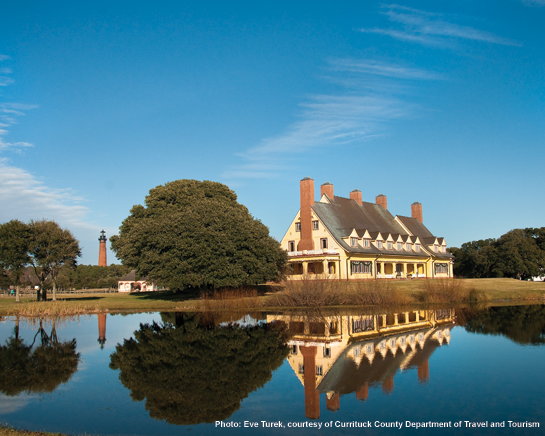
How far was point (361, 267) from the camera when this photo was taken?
165ft

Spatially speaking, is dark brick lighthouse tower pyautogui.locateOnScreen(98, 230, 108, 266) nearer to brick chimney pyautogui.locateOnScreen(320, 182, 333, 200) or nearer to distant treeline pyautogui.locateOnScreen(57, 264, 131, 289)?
distant treeline pyautogui.locateOnScreen(57, 264, 131, 289)

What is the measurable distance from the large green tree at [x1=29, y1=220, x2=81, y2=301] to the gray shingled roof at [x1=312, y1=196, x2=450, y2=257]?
26.2m

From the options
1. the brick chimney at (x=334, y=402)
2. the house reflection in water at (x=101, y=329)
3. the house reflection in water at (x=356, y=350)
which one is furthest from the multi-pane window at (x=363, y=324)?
the house reflection in water at (x=101, y=329)

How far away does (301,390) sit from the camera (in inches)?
451

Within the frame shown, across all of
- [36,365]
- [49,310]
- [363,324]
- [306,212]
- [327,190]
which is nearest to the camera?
[36,365]

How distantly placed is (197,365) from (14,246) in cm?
2826

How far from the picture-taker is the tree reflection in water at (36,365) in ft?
40.0

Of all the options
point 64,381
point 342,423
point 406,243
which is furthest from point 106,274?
point 342,423

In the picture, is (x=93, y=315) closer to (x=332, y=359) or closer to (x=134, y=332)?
(x=134, y=332)

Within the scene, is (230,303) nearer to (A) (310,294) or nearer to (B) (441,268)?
(A) (310,294)

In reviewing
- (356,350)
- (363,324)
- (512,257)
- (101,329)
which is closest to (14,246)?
(101,329)

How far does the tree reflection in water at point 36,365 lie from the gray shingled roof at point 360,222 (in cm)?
3485

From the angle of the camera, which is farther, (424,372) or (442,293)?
(442,293)

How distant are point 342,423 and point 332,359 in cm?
535
